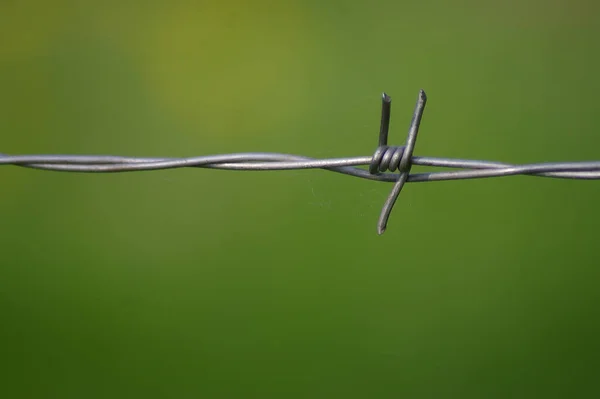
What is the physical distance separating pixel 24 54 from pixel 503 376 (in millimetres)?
1661

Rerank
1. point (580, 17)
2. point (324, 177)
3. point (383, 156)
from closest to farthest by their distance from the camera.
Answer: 1. point (383, 156)
2. point (324, 177)
3. point (580, 17)

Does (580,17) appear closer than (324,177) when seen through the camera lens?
No

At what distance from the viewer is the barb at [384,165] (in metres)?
0.48

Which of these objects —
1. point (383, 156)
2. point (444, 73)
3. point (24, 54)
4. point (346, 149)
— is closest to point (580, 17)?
point (444, 73)

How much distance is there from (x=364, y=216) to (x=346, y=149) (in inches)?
7.4

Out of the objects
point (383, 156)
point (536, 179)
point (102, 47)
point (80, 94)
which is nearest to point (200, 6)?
point (102, 47)

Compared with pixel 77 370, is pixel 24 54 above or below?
above

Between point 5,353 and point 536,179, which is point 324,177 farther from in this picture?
A: point 5,353

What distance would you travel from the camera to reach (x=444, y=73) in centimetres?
149

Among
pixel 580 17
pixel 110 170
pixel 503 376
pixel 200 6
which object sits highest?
pixel 200 6

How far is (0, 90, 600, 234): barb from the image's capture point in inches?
18.8

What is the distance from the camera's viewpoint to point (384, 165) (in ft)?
1.58

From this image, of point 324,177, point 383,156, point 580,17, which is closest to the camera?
point 383,156

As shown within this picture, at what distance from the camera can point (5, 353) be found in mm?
1474
